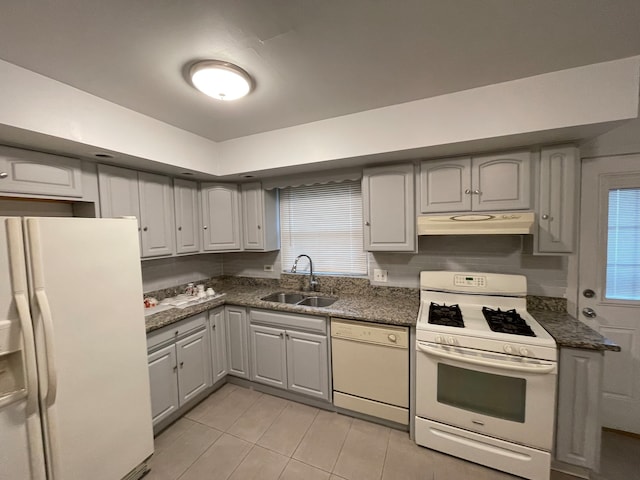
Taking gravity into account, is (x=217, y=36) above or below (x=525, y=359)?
above

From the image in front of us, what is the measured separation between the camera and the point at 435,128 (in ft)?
5.79

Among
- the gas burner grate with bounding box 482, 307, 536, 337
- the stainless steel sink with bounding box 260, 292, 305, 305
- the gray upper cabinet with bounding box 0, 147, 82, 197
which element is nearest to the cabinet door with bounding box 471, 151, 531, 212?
the gas burner grate with bounding box 482, 307, 536, 337

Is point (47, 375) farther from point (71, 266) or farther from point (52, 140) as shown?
point (52, 140)

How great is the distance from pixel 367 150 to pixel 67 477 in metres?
2.57

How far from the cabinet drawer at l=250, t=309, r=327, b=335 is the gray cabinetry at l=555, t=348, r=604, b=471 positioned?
1554 millimetres

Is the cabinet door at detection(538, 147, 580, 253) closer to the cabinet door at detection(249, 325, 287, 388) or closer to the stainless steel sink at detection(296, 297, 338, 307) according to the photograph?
the stainless steel sink at detection(296, 297, 338, 307)

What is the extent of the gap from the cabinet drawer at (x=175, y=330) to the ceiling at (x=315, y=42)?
5.44ft

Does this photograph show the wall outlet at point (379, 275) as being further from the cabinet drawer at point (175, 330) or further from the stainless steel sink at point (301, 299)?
the cabinet drawer at point (175, 330)

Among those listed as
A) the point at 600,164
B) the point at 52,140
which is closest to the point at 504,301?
the point at 600,164

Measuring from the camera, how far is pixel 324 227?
9.36 feet

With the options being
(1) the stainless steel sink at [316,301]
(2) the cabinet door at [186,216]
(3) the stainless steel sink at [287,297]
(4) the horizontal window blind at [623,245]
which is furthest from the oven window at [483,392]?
(2) the cabinet door at [186,216]

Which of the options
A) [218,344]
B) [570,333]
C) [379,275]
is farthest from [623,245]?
[218,344]

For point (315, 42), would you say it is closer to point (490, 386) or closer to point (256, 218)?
point (256, 218)

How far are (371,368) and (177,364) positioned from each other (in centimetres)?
156
